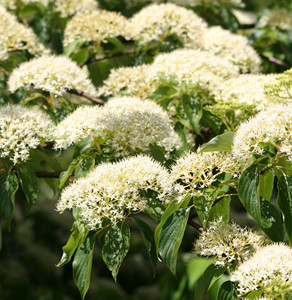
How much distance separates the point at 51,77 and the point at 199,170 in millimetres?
1075

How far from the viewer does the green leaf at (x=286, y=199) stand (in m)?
1.83

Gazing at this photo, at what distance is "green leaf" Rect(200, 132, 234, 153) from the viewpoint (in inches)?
74.6

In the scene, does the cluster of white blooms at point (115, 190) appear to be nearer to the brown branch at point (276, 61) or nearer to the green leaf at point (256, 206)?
the green leaf at point (256, 206)

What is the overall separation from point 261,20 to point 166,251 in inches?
109

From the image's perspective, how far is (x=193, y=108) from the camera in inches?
102

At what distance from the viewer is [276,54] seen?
154 inches

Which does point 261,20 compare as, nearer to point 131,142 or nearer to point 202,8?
point 202,8

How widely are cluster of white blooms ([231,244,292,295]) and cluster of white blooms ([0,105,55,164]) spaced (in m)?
0.99

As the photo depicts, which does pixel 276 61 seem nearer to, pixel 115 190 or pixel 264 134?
pixel 264 134

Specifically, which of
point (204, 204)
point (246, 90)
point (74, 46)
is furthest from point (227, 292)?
point (74, 46)

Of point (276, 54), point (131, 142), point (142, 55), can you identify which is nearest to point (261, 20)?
point (276, 54)

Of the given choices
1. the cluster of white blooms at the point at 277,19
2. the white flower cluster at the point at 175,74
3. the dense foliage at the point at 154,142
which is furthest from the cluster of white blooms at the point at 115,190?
the cluster of white blooms at the point at 277,19

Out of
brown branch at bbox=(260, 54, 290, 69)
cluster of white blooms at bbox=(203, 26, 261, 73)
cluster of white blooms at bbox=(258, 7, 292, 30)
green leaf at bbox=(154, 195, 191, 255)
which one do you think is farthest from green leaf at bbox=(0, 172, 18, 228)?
cluster of white blooms at bbox=(258, 7, 292, 30)

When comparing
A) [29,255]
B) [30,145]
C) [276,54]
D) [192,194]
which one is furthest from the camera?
[29,255]
